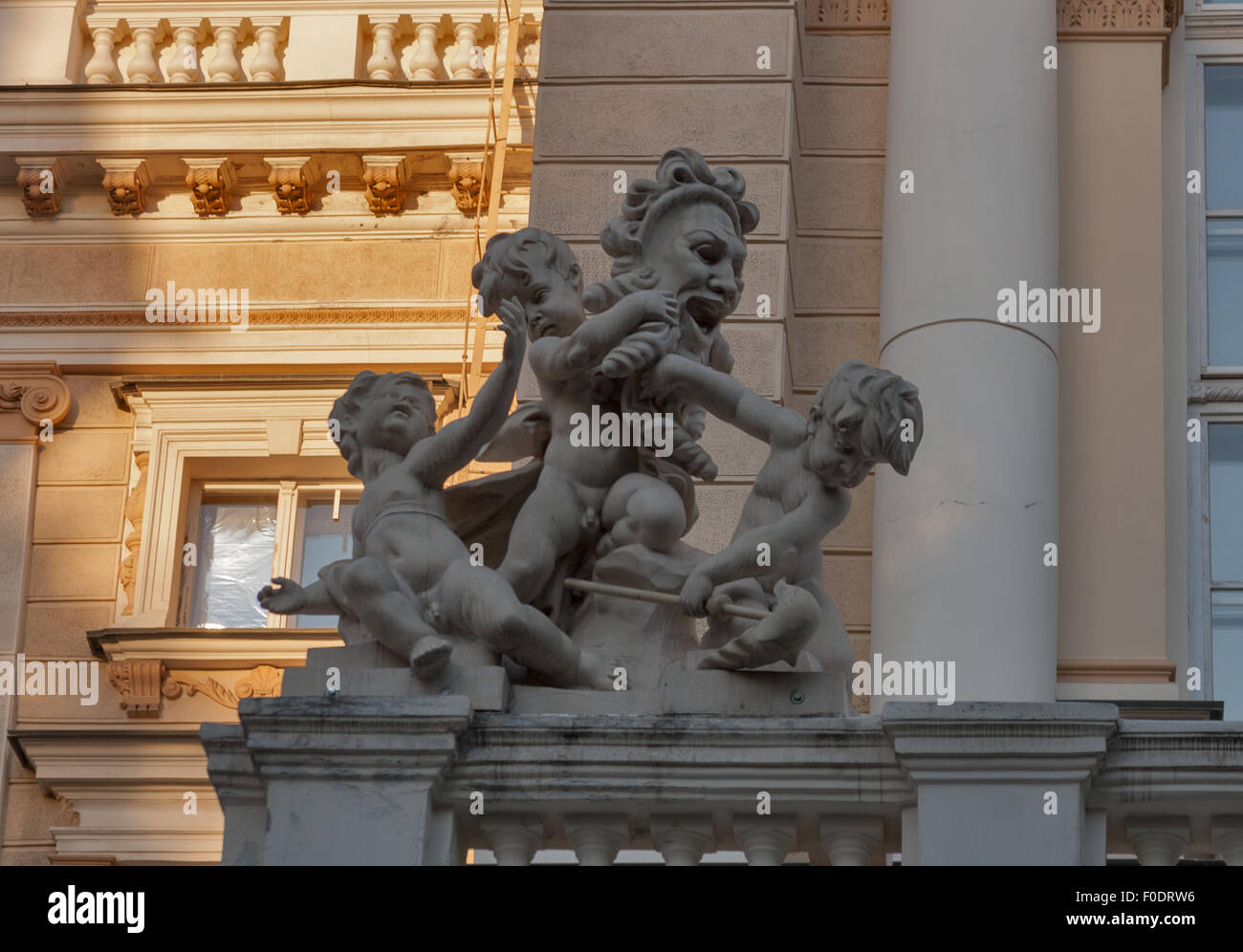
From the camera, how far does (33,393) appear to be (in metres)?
15.2

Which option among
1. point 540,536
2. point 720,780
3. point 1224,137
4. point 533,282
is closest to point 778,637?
point 720,780

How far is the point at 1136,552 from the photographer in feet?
38.2

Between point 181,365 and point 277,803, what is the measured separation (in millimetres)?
9714

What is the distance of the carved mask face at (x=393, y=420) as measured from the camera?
667 centimetres

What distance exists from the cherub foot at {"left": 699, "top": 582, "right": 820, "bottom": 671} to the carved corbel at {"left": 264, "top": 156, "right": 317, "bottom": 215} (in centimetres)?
1008

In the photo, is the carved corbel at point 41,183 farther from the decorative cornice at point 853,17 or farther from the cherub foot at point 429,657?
the cherub foot at point 429,657

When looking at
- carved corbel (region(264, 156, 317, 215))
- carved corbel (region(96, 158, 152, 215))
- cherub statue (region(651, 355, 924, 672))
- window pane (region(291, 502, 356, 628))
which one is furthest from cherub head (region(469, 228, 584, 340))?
carved corbel (region(96, 158, 152, 215))

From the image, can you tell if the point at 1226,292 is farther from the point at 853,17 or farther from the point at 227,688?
the point at 227,688

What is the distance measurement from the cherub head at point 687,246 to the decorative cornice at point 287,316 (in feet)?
25.5

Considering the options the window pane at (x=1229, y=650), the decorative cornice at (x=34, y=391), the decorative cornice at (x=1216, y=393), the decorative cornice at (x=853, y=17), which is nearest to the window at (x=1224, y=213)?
the decorative cornice at (x=1216, y=393)

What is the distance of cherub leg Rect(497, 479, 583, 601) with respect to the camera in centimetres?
637

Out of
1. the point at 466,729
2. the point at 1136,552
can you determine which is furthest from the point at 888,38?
the point at 466,729

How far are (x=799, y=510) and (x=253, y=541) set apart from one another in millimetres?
9313

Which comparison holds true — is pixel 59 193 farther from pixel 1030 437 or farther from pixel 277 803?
pixel 277 803
